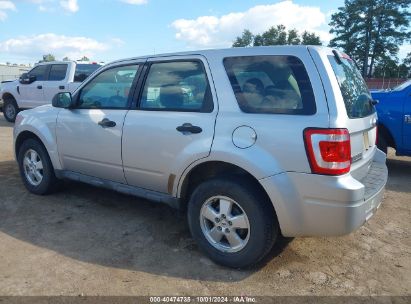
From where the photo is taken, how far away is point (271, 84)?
3.20 m

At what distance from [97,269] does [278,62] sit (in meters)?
2.26

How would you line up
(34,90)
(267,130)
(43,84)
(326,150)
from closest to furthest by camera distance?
(326,150) < (267,130) < (43,84) < (34,90)

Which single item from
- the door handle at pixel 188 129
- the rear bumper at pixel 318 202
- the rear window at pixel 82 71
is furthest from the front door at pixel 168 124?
the rear window at pixel 82 71

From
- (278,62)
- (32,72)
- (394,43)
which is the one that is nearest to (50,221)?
(278,62)

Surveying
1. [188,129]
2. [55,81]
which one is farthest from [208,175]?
[55,81]

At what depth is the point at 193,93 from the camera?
11.9 ft

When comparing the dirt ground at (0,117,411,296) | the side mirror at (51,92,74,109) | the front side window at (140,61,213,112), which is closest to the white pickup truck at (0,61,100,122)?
the side mirror at (51,92,74,109)

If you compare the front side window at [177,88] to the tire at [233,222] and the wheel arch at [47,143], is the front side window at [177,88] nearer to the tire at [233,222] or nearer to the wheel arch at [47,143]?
the tire at [233,222]

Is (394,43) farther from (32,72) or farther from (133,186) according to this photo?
(133,186)

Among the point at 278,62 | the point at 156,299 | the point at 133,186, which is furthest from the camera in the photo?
the point at 133,186

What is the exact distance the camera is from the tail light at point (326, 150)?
9.44 feet

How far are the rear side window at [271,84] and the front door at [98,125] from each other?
126 centimetres

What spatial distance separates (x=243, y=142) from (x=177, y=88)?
96 centimetres

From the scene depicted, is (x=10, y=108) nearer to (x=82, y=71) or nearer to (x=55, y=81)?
(x=55, y=81)
